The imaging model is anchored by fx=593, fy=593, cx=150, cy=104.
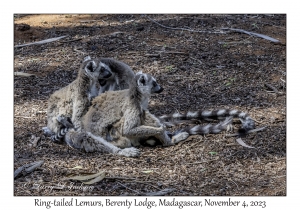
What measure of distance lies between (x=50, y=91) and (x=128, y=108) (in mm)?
3073

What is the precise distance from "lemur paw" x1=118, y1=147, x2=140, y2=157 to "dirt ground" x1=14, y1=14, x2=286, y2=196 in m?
0.10

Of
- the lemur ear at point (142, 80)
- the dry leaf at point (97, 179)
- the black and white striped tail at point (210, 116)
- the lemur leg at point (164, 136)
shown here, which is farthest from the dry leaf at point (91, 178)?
the black and white striped tail at point (210, 116)

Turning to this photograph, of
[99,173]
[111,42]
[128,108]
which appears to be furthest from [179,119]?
[111,42]

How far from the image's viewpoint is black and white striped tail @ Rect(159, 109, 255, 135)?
29.0 ft

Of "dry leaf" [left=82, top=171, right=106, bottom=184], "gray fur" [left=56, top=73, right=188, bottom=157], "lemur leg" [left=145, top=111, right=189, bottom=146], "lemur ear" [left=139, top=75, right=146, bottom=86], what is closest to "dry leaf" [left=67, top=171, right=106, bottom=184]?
"dry leaf" [left=82, top=171, right=106, bottom=184]

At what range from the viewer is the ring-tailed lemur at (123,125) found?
27.8 feet

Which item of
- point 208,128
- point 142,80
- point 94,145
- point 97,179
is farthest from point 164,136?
point 97,179

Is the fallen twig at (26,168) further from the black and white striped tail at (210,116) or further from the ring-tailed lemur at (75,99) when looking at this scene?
the black and white striped tail at (210,116)

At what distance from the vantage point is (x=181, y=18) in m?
14.1

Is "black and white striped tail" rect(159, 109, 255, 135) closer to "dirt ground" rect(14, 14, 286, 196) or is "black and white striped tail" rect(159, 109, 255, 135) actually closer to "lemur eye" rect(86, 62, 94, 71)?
"dirt ground" rect(14, 14, 286, 196)

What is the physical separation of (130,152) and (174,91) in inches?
109

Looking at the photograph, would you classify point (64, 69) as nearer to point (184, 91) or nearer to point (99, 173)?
point (184, 91)

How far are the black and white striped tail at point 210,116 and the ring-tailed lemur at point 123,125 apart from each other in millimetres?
335
